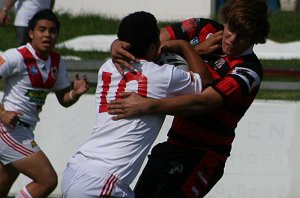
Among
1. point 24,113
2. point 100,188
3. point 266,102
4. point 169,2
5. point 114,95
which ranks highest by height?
point 114,95

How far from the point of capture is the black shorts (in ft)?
17.7

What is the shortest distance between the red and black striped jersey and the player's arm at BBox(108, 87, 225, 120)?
9cm

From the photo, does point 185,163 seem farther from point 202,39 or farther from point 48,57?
point 48,57

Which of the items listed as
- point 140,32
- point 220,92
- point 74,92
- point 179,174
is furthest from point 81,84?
point 140,32

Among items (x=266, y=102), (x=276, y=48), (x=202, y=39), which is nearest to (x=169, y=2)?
(x=276, y=48)

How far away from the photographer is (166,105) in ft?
15.7

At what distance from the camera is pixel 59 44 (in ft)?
49.9

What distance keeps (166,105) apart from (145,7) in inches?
539

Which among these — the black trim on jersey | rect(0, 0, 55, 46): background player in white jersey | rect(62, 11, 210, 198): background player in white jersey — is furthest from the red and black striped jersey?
rect(0, 0, 55, 46): background player in white jersey

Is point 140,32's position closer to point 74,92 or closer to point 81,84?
point 81,84

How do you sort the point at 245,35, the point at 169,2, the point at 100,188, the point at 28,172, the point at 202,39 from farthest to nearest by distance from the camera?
the point at 169,2, the point at 28,172, the point at 202,39, the point at 245,35, the point at 100,188

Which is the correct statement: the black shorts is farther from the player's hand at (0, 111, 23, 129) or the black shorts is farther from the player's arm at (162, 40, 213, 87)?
the player's hand at (0, 111, 23, 129)

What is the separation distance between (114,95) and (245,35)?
0.79m

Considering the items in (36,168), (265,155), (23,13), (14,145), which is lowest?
(265,155)
